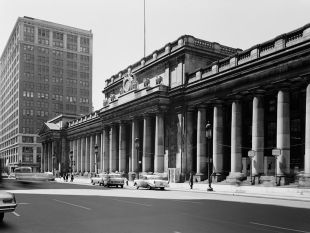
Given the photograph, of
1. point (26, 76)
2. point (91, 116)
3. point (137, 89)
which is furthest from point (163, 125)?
point (26, 76)

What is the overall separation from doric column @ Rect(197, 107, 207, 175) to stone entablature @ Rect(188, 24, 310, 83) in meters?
4.54

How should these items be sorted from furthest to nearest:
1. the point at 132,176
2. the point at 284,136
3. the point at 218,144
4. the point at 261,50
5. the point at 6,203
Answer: the point at 132,176 < the point at 218,144 < the point at 261,50 < the point at 284,136 < the point at 6,203

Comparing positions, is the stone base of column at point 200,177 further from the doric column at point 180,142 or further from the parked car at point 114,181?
the parked car at point 114,181

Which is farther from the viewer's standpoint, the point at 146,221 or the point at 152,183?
the point at 152,183

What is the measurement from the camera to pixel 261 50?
3688cm

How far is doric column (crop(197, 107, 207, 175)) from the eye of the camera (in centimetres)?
4522

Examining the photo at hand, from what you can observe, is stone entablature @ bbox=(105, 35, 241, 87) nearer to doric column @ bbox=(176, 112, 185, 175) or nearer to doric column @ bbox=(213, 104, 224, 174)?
doric column @ bbox=(176, 112, 185, 175)

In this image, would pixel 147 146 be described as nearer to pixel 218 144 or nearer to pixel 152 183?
pixel 218 144

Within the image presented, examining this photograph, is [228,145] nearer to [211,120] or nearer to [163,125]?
[211,120]

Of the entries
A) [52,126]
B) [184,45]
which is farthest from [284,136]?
A: [52,126]

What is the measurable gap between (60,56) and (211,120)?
11262cm

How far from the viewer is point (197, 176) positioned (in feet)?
148

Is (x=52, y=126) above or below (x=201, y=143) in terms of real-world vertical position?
above

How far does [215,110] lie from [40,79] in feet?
370
